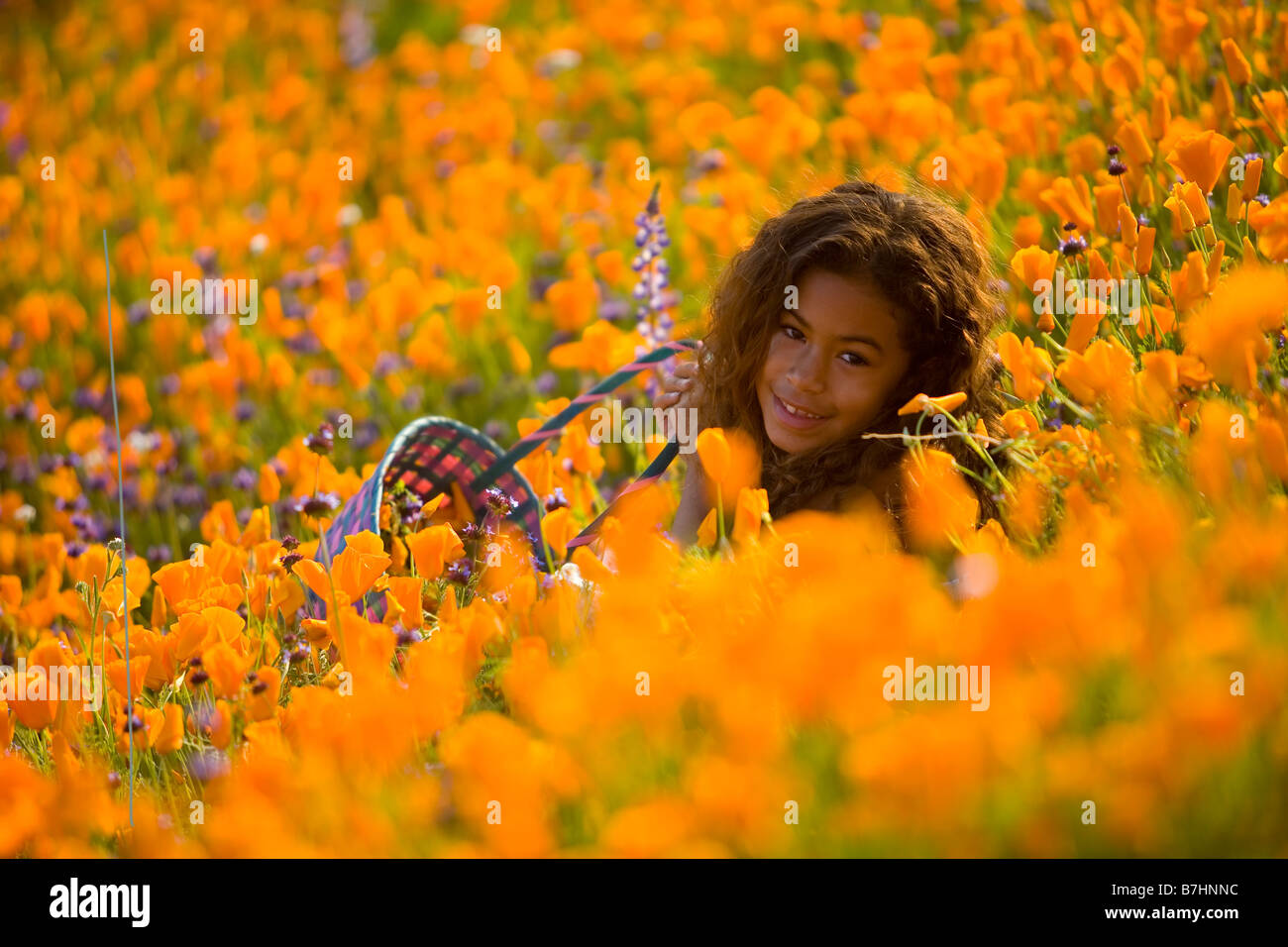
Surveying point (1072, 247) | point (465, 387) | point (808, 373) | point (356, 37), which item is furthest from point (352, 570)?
point (356, 37)

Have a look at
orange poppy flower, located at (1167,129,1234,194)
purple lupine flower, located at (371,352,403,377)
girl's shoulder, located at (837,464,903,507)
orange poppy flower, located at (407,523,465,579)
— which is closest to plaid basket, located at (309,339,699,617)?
girl's shoulder, located at (837,464,903,507)

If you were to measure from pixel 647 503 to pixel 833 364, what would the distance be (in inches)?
32.8

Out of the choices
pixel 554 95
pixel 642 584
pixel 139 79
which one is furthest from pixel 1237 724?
pixel 139 79

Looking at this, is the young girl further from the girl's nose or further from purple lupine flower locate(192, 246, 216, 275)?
purple lupine flower locate(192, 246, 216, 275)

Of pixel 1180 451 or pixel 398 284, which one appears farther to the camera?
pixel 398 284

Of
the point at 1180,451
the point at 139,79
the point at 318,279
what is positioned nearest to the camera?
the point at 1180,451

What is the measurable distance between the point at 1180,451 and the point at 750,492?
554 mm

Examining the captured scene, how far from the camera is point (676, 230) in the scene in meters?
3.97

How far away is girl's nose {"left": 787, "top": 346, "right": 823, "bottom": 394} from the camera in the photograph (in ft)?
7.27

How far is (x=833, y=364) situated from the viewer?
226 centimetres

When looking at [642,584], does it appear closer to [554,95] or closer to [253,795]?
[253,795]

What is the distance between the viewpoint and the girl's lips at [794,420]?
2283 millimetres

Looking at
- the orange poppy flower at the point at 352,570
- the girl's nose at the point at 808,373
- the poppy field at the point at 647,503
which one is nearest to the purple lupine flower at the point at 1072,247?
the poppy field at the point at 647,503

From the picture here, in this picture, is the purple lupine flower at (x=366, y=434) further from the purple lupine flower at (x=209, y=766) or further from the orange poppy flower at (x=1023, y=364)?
the orange poppy flower at (x=1023, y=364)
